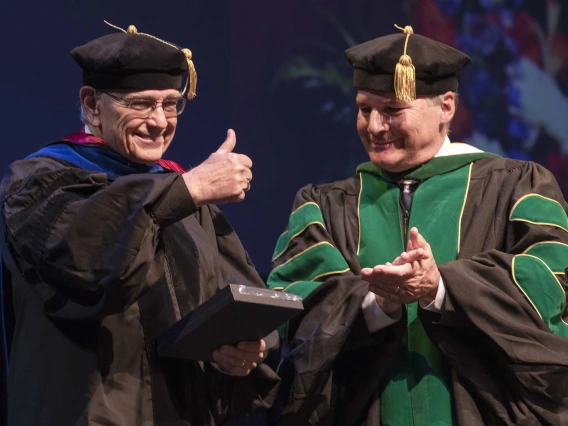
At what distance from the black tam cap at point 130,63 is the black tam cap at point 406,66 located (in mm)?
737

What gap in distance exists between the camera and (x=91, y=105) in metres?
3.66

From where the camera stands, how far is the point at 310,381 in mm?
3812

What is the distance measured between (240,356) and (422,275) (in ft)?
2.06

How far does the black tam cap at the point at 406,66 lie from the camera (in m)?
4.05

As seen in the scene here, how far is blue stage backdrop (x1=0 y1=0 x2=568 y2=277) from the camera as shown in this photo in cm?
482

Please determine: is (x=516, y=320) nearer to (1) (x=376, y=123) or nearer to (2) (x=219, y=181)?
(1) (x=376, y=123)

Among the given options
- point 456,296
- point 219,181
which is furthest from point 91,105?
point 456,296

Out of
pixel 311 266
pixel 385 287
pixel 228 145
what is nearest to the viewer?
pixel 228 145

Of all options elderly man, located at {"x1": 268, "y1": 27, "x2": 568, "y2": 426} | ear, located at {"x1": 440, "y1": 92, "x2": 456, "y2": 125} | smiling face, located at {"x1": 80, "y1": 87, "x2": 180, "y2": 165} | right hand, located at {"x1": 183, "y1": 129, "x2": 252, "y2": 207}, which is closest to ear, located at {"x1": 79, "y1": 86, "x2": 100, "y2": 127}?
smiling face, located at {"x1": 80, "y1": 87, "x2": 180, "y2": 165}

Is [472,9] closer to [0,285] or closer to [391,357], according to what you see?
[391,357]

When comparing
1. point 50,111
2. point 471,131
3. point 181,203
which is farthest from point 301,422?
point 471,131

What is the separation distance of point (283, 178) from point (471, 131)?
1065 mm

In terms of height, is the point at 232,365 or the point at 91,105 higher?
the point at 91,105

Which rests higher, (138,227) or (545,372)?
(138,227)
